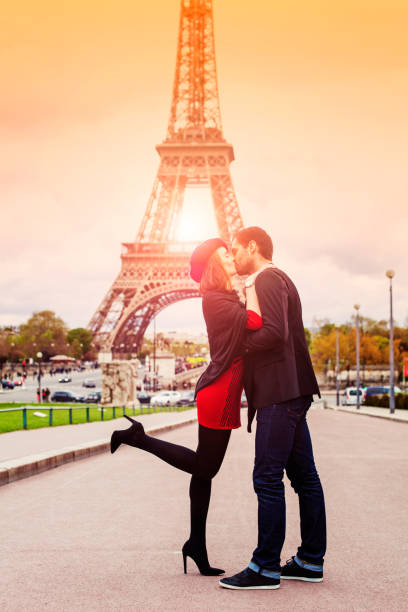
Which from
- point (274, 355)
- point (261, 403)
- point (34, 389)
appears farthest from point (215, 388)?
point (34, 389)

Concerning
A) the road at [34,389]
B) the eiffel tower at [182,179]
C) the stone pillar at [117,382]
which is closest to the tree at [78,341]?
the road at [34,389]

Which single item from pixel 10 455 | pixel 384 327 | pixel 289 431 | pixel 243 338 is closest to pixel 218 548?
pixel 289 431

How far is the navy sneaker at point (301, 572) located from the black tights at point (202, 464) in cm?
49

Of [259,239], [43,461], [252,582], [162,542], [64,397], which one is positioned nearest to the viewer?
[252,582]

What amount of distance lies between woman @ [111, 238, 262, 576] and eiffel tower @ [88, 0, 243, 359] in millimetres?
53292

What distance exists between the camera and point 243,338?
12.9 feet

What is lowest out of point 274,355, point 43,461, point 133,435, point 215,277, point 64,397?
point 64,397

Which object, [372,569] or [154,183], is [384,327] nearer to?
[154,183]

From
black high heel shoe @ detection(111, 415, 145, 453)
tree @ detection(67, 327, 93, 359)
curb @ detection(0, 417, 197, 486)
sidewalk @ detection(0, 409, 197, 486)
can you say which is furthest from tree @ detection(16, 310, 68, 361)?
black high heel shoe @ detection(111, 415, 145, 453)

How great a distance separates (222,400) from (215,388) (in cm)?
8

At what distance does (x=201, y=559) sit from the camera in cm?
408

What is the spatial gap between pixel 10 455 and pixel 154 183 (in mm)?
50292

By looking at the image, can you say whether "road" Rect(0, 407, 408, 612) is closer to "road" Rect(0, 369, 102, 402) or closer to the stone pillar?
the stone pillar

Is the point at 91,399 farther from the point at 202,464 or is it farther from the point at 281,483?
the point at 281,483
